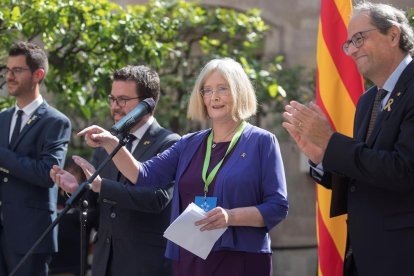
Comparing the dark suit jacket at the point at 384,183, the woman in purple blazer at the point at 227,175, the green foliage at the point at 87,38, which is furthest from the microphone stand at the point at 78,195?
the green foliage at the point at 87,38

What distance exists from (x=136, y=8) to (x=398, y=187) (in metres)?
4.69

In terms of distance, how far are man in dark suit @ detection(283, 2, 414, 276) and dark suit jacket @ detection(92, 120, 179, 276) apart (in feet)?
4.35

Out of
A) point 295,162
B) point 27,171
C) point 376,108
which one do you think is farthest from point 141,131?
point 295,162

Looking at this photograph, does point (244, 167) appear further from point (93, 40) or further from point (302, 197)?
point (302, 197)

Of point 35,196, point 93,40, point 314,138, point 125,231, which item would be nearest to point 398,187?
point 314,138

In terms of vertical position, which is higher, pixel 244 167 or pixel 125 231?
pixel 244 167

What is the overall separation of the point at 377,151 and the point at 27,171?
2.56m

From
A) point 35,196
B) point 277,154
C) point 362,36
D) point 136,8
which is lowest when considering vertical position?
point 35,196

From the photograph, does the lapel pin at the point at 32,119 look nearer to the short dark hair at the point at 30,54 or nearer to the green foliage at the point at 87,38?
the short dark hair at the point at 30,54

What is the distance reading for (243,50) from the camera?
9430mm

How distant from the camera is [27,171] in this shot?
5141mm

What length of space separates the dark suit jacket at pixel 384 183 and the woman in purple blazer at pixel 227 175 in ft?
1.96

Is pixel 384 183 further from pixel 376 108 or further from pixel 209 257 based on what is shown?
pixel 209 257

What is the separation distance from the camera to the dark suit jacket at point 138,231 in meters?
4.76
